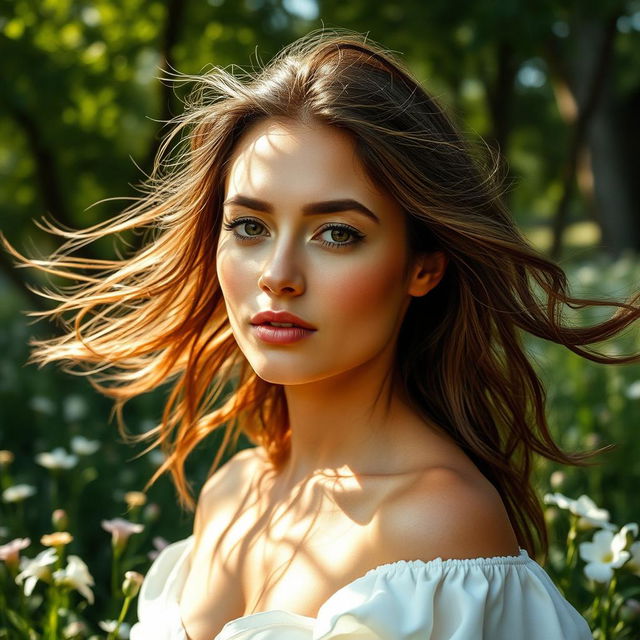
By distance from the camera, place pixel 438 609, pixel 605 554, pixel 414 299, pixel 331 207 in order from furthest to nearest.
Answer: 1. pixel 605 554
2. pixel 414 299
3. pixel 331 207
4. pixel 438 609

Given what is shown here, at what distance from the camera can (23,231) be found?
8.20 meters

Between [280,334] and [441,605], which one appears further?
[280,334]

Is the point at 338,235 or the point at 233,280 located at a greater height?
the point at 338,235

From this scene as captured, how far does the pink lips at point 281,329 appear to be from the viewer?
1966mm

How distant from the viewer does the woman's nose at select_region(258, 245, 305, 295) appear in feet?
6.35

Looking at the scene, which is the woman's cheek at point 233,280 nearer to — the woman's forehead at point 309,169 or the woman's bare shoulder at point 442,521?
the woman's forehead at point 309,169

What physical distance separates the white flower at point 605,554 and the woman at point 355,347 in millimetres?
175

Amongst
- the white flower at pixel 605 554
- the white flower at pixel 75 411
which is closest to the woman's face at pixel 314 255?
the white flower at pixel 605 554

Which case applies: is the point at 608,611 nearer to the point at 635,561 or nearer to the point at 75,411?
the point at 635,561

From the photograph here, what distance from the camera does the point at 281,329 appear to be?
1990 millimetres

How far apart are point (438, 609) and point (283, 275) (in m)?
0.70

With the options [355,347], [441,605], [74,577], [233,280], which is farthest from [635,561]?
[74,577]

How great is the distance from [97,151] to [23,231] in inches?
52.9

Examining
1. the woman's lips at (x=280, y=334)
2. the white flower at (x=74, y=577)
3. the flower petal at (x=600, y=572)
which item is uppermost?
the woman's lips at (x=280, y=334)
